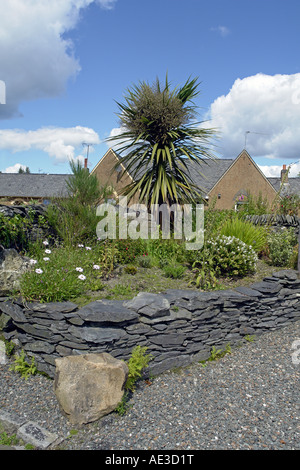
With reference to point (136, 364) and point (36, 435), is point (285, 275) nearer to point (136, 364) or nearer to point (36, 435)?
point (136, 364)

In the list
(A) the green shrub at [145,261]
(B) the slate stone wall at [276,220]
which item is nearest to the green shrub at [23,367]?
(A) the green shrub at [145,261]

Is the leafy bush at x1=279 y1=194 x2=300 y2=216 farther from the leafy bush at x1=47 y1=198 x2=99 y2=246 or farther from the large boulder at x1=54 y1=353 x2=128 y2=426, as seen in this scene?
the large boulder at x1=54 y1=353 x2=128 y2=426

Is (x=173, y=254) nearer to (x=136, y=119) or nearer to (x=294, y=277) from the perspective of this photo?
(x=294, y=277)

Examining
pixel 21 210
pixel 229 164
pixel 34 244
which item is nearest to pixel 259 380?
pixel 34 244

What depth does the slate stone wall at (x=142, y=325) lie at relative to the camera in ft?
12.4

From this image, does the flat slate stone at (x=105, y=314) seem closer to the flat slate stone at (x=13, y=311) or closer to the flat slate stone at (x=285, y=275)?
the flat slate stone at (x=13, y=311)

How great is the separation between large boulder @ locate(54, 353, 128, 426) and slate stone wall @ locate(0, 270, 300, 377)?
35 centimetres

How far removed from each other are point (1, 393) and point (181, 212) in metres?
4.92

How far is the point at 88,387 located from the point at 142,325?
3.05ft

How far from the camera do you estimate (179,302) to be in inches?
168

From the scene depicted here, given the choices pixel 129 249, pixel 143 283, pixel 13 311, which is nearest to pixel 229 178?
pixel 129 249

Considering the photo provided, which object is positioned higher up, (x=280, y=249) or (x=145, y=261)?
(x=280, y=249)

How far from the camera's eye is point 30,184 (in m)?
26.4

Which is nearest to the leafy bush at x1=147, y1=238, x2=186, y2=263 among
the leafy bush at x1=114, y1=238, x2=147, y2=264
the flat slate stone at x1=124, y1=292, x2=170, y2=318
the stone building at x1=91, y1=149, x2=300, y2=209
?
the leafy bush at x1=114, y1=238, x2=147, y2=264
